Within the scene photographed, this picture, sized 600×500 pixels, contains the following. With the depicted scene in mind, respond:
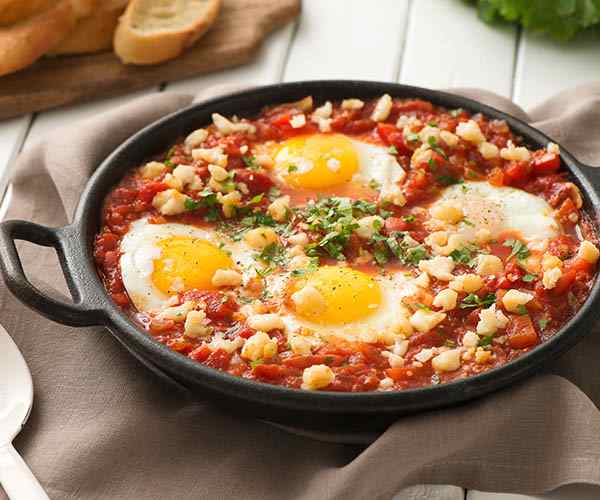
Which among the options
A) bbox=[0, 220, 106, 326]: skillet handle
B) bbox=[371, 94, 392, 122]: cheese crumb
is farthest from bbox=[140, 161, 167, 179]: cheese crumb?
bbox=[371, 94, 392, 122]: cheese crumb

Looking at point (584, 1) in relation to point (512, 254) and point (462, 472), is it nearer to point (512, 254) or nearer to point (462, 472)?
point (512, 254)

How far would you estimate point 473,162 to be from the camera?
4.54m

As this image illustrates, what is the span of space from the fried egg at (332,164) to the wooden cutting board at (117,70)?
5.32ft

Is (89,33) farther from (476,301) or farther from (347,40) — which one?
(476,301)

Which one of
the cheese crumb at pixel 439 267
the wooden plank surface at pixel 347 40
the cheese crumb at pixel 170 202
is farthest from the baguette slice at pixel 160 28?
the cheese crumb at pixel 439 267

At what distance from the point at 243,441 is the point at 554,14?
3.75 meters

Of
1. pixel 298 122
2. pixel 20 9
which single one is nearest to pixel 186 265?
pixel 298 122

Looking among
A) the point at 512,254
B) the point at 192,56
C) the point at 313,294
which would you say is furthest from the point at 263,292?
the point at 192,56

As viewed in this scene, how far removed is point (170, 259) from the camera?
4.00 m

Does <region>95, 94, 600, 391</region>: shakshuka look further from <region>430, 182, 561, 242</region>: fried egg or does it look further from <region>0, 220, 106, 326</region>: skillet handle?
<region>0, 220, 106, 326</region>: skillet handle

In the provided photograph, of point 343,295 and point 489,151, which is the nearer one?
point 343,295

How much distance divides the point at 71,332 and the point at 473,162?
1.97 m

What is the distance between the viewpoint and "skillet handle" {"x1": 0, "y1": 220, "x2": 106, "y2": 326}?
356 centimetres

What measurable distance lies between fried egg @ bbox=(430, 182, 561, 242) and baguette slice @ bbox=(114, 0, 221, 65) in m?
2.28
